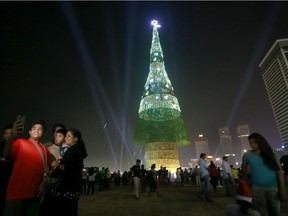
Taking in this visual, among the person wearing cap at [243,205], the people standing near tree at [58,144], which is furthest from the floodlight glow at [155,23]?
the person wearing cap at [243,205]

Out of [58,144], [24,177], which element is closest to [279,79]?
[58,144]

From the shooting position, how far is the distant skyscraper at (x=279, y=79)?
118688 millimetres

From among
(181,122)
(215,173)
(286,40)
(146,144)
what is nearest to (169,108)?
(181,122)

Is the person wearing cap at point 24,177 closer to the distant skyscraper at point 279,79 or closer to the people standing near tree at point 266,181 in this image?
the people standing near tree at point 266,181

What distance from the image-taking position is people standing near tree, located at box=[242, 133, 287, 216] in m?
2.98

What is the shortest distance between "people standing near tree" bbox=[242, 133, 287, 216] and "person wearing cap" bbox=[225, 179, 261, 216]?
96 millimetres

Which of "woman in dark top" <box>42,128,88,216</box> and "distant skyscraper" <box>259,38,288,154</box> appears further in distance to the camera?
"distant skyscraper" <box>259,38,288,154</box>

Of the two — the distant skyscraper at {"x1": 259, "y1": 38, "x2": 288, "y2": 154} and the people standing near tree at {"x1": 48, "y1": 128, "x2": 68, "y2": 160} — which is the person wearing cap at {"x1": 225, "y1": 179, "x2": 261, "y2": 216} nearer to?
the people standing near tree at {"x1": 48, "y1": 128, "x2": 68, "y2": 160}

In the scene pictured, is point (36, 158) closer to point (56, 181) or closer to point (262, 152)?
point (56, 181)

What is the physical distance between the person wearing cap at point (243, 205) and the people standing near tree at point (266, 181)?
0.31 ft

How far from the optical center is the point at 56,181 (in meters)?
2.78

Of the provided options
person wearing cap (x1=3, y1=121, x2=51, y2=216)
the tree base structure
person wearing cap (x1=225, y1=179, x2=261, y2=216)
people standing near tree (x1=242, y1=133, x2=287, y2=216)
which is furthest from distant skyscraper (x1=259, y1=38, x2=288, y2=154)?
person wearing cap (x1=3, y1=121, x2=51, y2=216)

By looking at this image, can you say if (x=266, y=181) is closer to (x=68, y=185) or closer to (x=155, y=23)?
(x=68, y=185)

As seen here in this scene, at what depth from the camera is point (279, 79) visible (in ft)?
416
